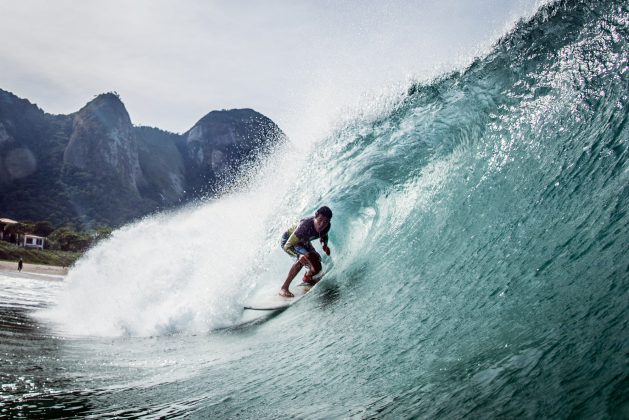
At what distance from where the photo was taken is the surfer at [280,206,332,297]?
7012 mm

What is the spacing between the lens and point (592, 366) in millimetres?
1838

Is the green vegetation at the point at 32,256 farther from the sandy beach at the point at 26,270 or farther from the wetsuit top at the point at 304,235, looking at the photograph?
the wetsuit top at the point at 304,235

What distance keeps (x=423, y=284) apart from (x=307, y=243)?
10.1 feet

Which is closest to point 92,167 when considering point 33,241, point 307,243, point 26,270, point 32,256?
point 33,241

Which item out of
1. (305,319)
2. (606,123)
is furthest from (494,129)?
(305,319)

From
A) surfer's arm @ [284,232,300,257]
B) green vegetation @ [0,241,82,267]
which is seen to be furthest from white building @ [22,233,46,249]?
surfer's arm @ [284,232,300,257]

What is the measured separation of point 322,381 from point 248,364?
1242 mm

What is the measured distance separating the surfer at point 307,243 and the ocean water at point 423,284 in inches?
17.1

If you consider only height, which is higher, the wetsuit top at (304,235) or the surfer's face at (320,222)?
the surfer's face at (320,222)

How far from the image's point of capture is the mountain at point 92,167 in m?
85.8

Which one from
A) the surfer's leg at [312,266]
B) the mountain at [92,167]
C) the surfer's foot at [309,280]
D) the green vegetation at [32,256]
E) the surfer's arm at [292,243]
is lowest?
the surfer's foot at [309,280]

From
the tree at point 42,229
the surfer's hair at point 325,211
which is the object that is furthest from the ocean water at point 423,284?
the tree at point 42,229

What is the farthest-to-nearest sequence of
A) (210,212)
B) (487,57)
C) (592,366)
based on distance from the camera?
(210,212), (487,57), (592,366)

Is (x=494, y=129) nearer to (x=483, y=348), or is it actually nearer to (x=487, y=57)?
(x=487, y=57)
